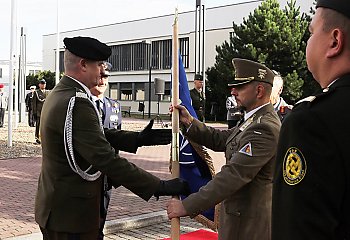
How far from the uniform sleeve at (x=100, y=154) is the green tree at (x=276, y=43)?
26030 mm

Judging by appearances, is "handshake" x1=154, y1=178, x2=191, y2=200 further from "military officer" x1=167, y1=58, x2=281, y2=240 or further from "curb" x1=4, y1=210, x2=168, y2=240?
"curb" x1=4, y1=210, x2=168, y2=240

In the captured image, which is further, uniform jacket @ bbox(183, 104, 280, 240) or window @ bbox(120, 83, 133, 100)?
window @ bbox(120, 83, 133, 100)

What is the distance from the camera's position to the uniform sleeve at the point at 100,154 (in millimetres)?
2781

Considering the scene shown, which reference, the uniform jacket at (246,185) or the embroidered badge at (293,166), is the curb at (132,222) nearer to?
the uniform jacket at (246,185)

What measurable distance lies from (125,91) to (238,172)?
4851cm

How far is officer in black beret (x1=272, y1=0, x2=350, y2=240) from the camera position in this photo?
1.32 meters

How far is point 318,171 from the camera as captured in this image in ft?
4.33

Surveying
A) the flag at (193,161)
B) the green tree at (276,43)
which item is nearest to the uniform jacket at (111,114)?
the flag at (193,161)

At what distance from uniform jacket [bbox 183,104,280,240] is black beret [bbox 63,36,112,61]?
3.49ft

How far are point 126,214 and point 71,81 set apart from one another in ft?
12.8

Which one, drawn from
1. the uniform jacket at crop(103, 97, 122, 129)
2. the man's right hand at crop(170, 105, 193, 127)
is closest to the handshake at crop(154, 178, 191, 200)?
the man's right hand at crop(170, 105, 193, 127)

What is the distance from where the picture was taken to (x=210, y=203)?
2.78 meters

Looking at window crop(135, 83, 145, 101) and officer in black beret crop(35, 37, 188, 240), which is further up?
window crop(135, 83, 145, 101)

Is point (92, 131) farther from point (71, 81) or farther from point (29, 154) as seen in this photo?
point (29, 154)
